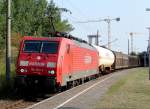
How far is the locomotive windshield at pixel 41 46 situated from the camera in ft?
76.9

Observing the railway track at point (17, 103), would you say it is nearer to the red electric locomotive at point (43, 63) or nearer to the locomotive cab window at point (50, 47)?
the red electric locomotive at point (43, 63)

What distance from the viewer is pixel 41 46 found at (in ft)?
77.6

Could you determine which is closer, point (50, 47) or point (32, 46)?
point (50, 47)

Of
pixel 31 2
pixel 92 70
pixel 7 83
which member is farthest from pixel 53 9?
pixel 7 83

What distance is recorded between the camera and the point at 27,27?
160 feet

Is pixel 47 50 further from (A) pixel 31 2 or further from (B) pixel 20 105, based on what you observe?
(A) pixel 31 2

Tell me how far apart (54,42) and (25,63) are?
1.77m

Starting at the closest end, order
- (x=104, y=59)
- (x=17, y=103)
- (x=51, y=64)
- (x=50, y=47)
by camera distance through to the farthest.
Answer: (x=17, y=103) < (x=51, y=64) < (x=50, y=47) < (x=104, y=59)

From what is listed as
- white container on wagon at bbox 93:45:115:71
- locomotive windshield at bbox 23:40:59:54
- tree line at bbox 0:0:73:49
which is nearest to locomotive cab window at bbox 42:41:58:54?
locomotive windshield at bbox 23:40:59:54

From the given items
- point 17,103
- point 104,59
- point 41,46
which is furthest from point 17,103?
point 104,59

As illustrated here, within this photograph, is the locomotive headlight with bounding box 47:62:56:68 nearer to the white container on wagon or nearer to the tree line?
the tree line

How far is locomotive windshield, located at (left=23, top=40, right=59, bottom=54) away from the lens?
76.9 ft

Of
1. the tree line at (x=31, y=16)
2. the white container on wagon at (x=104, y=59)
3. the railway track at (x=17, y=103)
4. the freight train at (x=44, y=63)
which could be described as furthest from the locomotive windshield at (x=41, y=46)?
the white container on wagon at (x=104, y=59)

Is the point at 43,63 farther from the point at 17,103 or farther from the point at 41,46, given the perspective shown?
the point at 17,103
